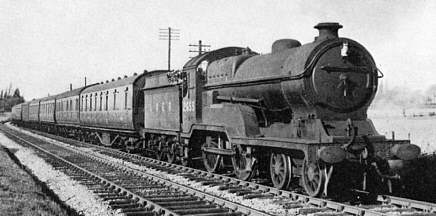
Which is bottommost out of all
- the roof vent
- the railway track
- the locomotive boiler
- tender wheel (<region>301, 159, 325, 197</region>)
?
the railway track

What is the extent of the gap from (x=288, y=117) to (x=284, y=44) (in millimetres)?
1751

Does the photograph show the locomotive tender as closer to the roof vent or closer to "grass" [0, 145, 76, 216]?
the roof vent

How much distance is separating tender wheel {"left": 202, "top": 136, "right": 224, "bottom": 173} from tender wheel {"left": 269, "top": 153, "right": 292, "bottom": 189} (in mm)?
2404

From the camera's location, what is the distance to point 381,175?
30.4 feet

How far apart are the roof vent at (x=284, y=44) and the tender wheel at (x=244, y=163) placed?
248 cm

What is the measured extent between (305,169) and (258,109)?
105 inches

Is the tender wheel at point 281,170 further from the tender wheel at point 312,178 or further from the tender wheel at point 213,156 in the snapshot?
Answer: the tender wheel at point 213,156

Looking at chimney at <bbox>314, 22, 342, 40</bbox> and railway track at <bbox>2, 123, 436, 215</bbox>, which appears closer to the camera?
railway track at <bbox>2, 123, 436, 215</bbox>

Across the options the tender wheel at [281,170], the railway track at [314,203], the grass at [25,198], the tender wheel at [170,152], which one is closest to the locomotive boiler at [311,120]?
the tender wheel at [281,170]

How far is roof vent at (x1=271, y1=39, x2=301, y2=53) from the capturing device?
462 inches

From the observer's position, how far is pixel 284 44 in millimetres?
11805

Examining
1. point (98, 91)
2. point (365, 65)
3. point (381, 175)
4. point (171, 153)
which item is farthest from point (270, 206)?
point (98, 91)

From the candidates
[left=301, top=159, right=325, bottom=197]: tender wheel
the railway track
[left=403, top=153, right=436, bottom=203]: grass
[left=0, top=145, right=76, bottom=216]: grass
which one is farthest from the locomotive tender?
[left=0, top=145, right=76, bottom=216]: grass

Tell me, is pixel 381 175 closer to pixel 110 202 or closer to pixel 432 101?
pixel 110 202
